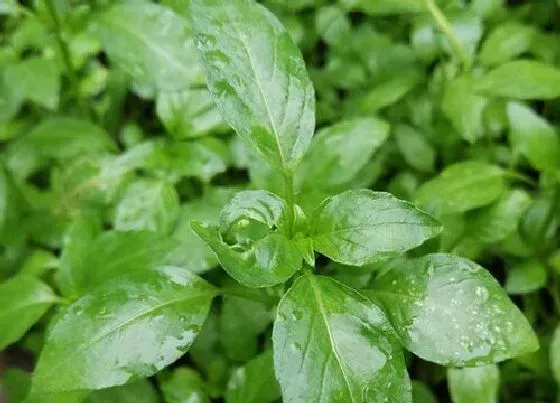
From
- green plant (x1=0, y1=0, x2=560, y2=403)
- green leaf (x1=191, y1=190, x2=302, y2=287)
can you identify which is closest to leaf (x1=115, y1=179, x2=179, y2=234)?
green plant (x1=0, y1=0, x2=560, y2=403)

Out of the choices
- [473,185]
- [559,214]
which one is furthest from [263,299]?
[559,214]

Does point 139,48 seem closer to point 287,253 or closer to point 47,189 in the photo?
point 47,189

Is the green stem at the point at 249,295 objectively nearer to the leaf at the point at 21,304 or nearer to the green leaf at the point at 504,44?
the leaf at the point at 21,304

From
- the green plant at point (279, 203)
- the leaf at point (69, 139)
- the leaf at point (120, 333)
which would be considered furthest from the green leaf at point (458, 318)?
the leaf at point (69, 139)

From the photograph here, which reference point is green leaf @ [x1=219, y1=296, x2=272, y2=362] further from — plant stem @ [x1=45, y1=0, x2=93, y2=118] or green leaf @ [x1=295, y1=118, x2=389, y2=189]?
plant stem @ [x1=45, y1=0, x2=93, y2=118]

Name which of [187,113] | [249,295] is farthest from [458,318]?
[187,113]

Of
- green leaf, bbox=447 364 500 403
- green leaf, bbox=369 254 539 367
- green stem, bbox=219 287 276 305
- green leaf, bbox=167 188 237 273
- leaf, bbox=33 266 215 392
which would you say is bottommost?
green leaf, bbox=447 364 500 403
